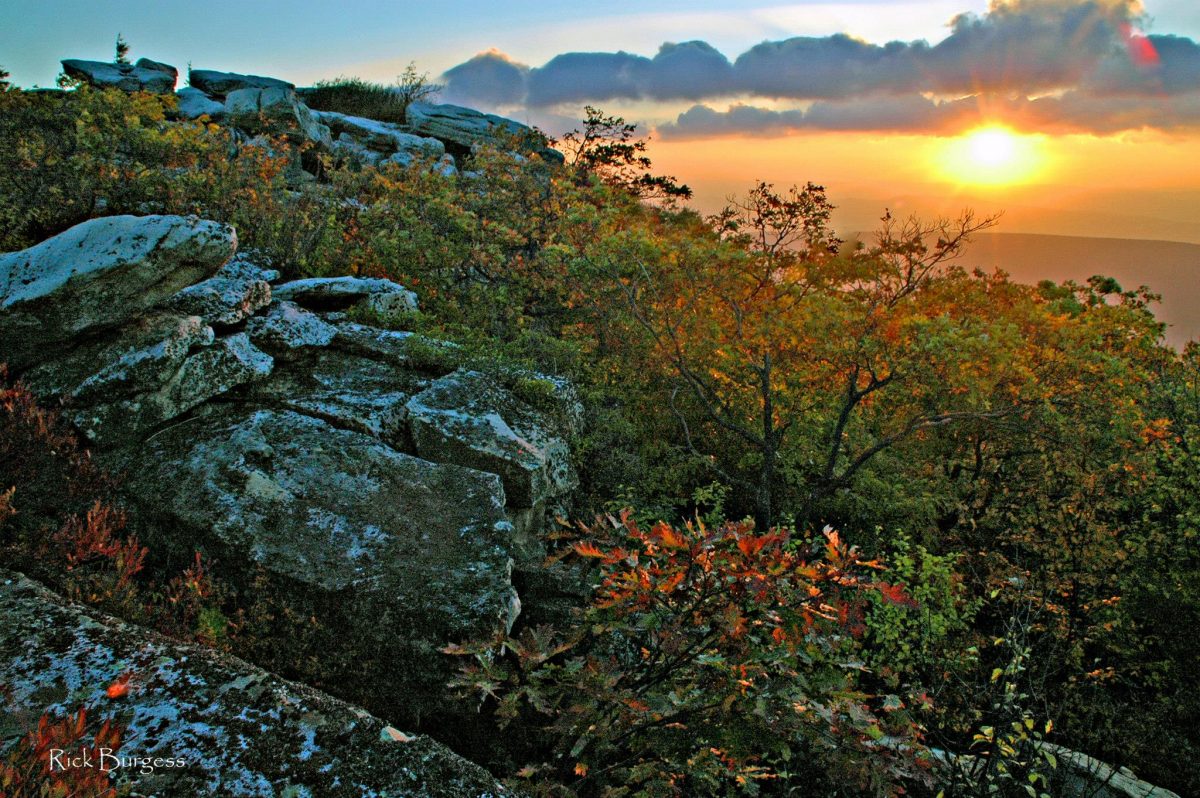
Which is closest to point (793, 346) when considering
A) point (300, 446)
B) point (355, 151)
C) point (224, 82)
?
point (300, 446)

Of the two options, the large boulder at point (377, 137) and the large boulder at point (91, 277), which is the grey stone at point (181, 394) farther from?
the large boulder at point (377, 137)

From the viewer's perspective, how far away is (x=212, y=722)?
3.08m

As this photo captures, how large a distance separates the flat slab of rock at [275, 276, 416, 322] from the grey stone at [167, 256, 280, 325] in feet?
3.28

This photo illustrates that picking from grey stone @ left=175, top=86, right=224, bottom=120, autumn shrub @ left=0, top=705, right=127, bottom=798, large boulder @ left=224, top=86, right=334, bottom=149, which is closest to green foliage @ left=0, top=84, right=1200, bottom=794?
autumn shrub @ left=0, top=705, right=127, bottom=798

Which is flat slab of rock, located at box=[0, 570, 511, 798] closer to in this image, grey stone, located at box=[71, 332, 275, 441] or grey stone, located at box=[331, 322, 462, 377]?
grey stone, located at box=[71, 332, 275, 441]

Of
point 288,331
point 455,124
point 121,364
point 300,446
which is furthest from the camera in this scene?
point 455,124

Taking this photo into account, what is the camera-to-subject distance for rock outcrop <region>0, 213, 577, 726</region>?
5.24 m

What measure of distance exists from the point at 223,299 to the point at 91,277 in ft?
5.27

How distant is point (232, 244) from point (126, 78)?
88.7ft

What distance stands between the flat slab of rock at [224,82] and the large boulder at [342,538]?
25646mm

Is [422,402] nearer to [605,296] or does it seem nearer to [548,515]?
[548,515]

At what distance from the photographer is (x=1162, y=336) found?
16.2m

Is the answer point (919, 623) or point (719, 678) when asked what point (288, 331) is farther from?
point (919, 623)

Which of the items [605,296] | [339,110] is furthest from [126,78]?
[605,296]
